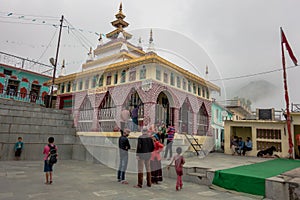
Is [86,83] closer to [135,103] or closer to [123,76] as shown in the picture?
[123,76]

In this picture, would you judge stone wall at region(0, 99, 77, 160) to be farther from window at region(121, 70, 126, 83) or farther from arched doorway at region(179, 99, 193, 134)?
arched doorway at region(179, 99, 193, 134)

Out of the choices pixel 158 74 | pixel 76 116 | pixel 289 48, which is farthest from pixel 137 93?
pixel 289 48

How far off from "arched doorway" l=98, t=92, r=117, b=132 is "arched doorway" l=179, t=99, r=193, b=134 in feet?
14.1

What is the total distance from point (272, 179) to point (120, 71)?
10.2 m

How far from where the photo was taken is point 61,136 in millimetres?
11500

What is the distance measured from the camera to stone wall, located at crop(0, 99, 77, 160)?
9.78m

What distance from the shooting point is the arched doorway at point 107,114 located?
12.4 meters

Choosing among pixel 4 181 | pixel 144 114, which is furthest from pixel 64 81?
pixel 4 181

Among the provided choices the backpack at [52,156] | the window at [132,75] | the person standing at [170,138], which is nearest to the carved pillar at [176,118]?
the window at [132,75]

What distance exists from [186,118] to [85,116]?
714cm

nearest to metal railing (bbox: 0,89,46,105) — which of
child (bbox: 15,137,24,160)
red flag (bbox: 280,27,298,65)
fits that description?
child (bbox: 15,137,24,160)

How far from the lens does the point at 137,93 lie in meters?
12.1

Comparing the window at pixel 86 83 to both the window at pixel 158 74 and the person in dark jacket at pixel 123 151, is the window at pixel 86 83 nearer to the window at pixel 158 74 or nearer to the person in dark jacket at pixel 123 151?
the window at pixel 158 74

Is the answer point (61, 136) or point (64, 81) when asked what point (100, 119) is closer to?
point (61, 136)
